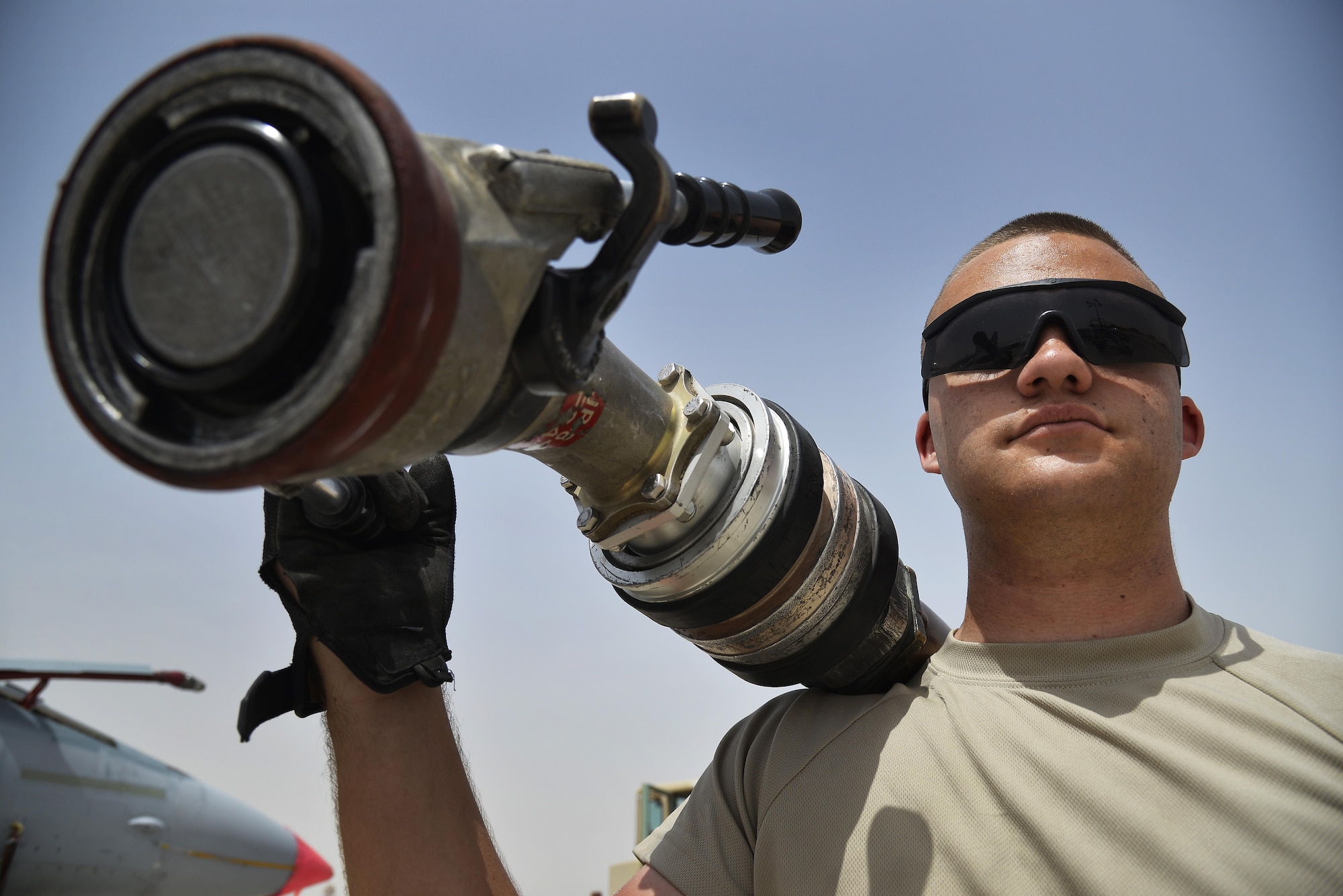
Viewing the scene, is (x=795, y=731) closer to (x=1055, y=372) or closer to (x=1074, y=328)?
(x=1055, y=372)

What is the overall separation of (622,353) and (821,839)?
107 centimetres

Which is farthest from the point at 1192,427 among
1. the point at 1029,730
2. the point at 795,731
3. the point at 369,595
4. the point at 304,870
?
the point at 304,870

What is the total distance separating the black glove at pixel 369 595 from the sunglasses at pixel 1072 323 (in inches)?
53.4

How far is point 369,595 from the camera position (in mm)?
1738

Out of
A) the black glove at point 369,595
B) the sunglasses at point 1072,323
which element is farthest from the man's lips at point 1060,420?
the black glove at point 369,595

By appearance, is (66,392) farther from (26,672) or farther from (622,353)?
Result: (26,672)

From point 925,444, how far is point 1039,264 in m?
0.61

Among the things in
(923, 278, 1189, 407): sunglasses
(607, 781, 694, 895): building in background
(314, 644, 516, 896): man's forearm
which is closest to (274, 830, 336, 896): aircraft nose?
(607, 781, 694, 895): building in background

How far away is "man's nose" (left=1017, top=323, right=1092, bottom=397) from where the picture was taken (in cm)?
205

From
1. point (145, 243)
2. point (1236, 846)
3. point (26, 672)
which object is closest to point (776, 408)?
point (1236, 846)

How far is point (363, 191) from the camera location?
0.83 metres

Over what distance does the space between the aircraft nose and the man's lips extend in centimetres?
1160

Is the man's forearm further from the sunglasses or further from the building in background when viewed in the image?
the building in background

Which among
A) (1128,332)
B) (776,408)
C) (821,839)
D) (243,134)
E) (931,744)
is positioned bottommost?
(821,839)
